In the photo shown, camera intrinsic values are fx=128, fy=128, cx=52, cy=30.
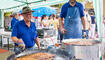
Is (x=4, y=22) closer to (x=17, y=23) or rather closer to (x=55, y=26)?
(x=17, y=23)

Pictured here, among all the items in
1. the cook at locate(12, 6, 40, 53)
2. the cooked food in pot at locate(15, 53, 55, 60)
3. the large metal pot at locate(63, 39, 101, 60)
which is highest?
the cook at locate(12, 6, 40, 53)

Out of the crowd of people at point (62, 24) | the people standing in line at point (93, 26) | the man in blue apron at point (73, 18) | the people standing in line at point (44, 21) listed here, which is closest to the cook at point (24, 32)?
the crowd of people at point (62, 24)

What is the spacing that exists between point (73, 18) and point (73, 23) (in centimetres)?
7

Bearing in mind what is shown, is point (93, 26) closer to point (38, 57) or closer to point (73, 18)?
point (73, 18)

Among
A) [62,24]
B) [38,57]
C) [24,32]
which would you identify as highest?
[62,24]

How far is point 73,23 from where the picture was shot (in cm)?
174

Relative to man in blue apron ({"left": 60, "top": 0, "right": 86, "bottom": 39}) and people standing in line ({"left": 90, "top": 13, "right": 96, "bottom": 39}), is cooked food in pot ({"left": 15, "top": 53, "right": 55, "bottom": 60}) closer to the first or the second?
man in blue apron ({"left": 60, "top": 0, "right": 86, "bottom": 39})

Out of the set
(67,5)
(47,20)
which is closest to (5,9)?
(47,20)

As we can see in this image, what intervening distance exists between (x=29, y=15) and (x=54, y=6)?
0.36 metres

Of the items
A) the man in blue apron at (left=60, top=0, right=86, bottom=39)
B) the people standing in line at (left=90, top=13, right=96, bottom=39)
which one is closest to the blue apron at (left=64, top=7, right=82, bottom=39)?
the man in blue apron at (left=60, top=0, right=86, bottom=39)

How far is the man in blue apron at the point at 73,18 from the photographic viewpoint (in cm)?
174

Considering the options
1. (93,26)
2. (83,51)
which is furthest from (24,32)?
(93,26)

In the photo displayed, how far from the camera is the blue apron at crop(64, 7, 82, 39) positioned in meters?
1.74

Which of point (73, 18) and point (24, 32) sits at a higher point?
point (73, 18)
